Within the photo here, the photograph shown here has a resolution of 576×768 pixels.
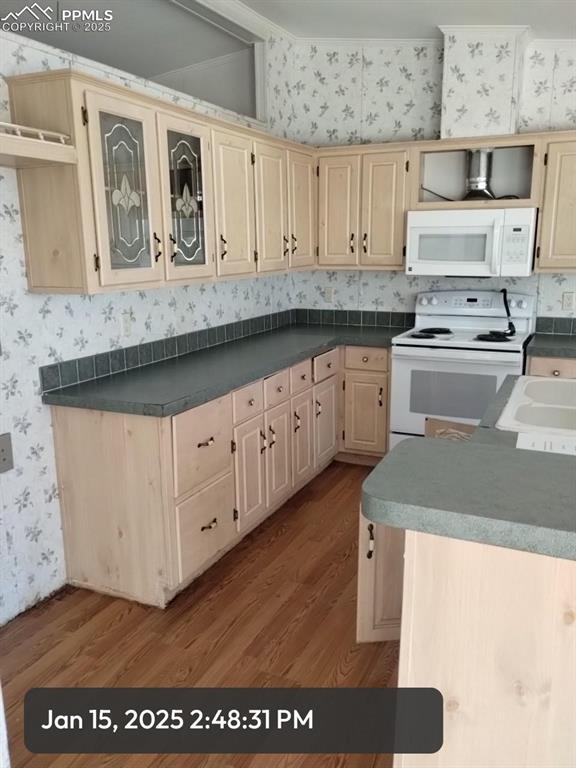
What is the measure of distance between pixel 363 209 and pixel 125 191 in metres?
1.97

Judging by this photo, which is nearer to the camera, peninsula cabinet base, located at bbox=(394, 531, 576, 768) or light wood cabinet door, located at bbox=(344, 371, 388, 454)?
peninsula cabinet base, located at bbox=(394, 531, 576, 768)

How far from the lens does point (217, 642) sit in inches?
91.0

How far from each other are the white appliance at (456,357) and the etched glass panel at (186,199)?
1.48m

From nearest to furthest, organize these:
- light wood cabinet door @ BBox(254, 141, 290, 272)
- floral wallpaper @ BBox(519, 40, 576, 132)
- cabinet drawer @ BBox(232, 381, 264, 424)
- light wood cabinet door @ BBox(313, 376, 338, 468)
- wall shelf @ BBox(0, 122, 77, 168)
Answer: wall shelf @ BBox(0, 122, 77, 168)
cabinet drawer @ BBox(232, 381, 264, 424)
light wood cabinet door @ BBox(254, 141, 290, 272)
floral wallpaper @ BBox(519, 40, 576, 132)
light wood cabinet door @ BBox(313, 376, 338, 468)

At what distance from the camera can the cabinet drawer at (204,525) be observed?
2.50 metres

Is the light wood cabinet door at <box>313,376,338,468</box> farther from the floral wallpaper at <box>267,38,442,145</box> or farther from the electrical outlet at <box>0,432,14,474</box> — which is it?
the electrical outlet at <box>0,432,14,474</box>

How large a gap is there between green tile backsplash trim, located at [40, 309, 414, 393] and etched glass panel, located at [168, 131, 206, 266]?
54cm

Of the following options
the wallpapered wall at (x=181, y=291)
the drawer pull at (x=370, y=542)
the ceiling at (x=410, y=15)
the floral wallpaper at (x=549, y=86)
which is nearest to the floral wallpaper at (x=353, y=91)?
the wallpapered wall at (x=181, y=291)

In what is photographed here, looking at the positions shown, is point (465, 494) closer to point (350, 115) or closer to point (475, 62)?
point (475, 62)

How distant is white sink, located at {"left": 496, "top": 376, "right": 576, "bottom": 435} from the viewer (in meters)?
1.75

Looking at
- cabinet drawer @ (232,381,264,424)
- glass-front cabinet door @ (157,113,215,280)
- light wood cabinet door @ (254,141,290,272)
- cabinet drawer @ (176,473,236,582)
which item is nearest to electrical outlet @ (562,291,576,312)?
light wood cabinet door @ (254,141,290,272)

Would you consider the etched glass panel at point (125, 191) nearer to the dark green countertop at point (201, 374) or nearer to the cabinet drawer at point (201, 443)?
the dark green countertop at point (201, 374)

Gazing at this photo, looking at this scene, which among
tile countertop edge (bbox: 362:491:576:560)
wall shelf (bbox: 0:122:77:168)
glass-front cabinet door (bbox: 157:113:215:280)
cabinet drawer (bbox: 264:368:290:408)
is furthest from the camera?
cabinet drawer (bbox: 264:368:290:408)

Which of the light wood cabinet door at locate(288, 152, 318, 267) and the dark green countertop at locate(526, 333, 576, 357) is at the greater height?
the light wood cabinet door at locate(288, 152, 318, 267)
